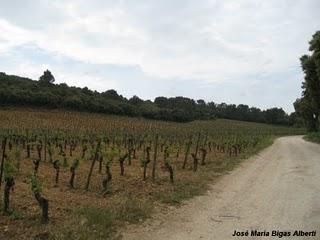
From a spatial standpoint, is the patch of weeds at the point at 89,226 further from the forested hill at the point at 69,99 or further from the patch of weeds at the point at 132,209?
the forested hill at the point at 69,99

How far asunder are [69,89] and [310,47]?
54987mm

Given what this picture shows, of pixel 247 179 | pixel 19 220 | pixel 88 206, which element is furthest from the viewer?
pixel 247 179

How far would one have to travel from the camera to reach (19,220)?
1086 centimetres

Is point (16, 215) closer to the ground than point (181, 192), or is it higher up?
closer to the ground

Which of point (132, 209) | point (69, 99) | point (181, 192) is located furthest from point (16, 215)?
point (69, 99)

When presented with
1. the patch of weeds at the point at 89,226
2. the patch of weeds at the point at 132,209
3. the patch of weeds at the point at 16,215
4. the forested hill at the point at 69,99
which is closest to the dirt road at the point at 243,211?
the patch of weeds at the point at 132,209

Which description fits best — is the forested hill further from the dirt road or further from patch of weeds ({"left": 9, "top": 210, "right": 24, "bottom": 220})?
patch of weeds ({"left": 9, "top": 210, "right": 24, "bottom": 220})

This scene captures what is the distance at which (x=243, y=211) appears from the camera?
11984 mm

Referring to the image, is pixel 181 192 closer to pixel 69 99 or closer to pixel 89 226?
pixel 89 226

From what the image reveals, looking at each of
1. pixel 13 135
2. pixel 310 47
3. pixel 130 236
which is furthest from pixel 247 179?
pixel 310 47

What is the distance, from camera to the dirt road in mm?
10131

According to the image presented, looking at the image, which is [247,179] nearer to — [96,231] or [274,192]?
[274,192]

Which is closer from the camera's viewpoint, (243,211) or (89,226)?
(89,226)

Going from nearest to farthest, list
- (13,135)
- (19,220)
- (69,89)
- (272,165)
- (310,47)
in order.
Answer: (19,220) → (272,165) → (13,135) → (310,47) → (69,89)
